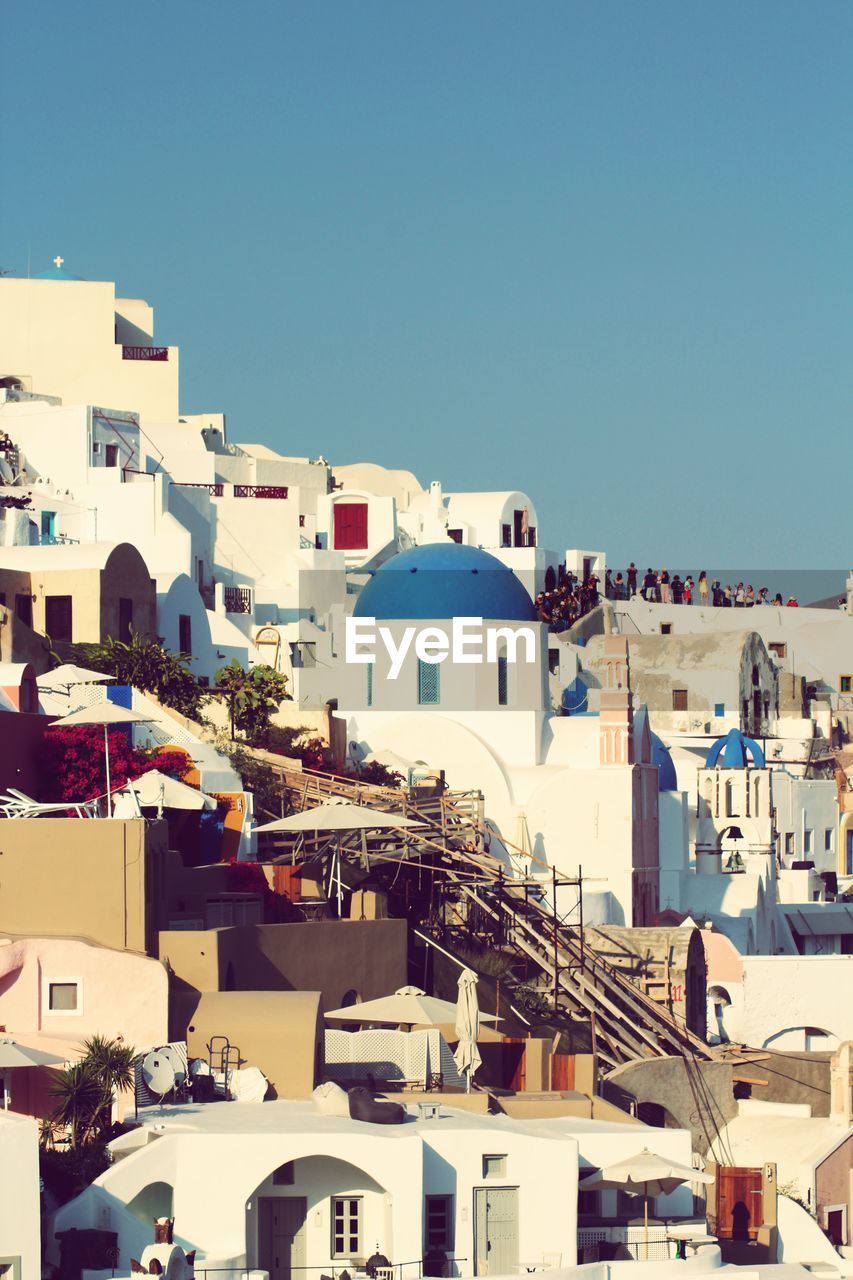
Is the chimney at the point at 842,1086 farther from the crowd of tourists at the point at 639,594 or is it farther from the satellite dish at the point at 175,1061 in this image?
the crowd of tourists at the point at 639,594

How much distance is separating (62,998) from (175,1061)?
2233 mm

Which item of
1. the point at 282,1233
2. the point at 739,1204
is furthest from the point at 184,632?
the point at 282,1233

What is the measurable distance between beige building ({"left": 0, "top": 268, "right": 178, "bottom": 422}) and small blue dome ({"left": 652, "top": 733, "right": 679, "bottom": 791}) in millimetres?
18482

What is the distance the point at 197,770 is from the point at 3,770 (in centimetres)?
470

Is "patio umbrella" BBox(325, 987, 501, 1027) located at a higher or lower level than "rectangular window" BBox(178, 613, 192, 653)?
lower

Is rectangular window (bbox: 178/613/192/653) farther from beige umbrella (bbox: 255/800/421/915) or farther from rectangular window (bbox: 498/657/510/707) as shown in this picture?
beige umbrella (bbox: 255/800/421/915)

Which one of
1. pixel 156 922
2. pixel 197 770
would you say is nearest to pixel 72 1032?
pixel 156 922

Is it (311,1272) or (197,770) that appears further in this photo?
(197,770)

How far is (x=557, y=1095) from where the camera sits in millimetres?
28094

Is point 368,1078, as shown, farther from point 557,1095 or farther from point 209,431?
point 209,431

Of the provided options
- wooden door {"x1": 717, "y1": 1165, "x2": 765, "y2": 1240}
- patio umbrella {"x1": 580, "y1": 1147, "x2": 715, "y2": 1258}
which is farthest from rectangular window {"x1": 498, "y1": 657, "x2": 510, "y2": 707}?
patio umbrella {"x1": 580, "y1": 1147, "x2": 715, "y2": 1258}

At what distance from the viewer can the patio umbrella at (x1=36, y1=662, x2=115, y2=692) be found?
117ft

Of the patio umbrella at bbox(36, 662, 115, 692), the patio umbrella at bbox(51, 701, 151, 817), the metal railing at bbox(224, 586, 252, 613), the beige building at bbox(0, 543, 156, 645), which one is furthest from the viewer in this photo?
the metal railing at bbox(224, 586, 252, 613)

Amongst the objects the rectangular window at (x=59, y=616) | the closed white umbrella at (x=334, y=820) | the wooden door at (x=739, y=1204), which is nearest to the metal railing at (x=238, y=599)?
the rectangular window at (x=59, y=616)
